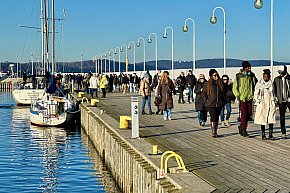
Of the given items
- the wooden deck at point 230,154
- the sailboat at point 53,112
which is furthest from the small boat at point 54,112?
the wooden deck at point 230,154

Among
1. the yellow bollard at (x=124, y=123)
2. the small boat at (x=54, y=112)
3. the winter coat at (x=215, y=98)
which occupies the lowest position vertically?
the small boat at (x=54, y=112)

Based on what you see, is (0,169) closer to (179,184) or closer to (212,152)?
(212,152)

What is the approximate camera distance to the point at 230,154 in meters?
13.0

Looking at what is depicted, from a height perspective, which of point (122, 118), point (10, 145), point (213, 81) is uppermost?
point (213, 81)

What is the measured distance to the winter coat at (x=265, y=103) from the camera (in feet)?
50.5

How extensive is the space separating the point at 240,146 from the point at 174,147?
5.23 feet

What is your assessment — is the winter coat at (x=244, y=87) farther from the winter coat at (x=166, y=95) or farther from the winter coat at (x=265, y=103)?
the winter coat at (x=166, y=95)

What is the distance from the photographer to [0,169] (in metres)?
19.6

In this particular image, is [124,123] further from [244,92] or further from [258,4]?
[258,4]

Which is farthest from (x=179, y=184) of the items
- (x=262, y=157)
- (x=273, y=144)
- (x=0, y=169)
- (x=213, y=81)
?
(x=0, y=169)

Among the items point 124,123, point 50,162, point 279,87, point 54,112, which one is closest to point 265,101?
point 279,87

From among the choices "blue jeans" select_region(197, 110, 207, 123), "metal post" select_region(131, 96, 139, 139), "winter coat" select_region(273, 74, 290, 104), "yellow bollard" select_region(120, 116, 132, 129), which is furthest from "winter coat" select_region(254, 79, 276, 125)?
"yellow bollard" select_region(120, 116, 132, 129)

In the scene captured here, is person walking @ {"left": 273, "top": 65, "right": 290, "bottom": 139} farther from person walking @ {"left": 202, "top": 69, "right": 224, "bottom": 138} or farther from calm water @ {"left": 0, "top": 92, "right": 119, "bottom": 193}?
calm water @ {"left": 0, "top": 92, "right": 119, "bottom": 193}

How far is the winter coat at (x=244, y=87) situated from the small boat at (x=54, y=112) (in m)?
17.9
